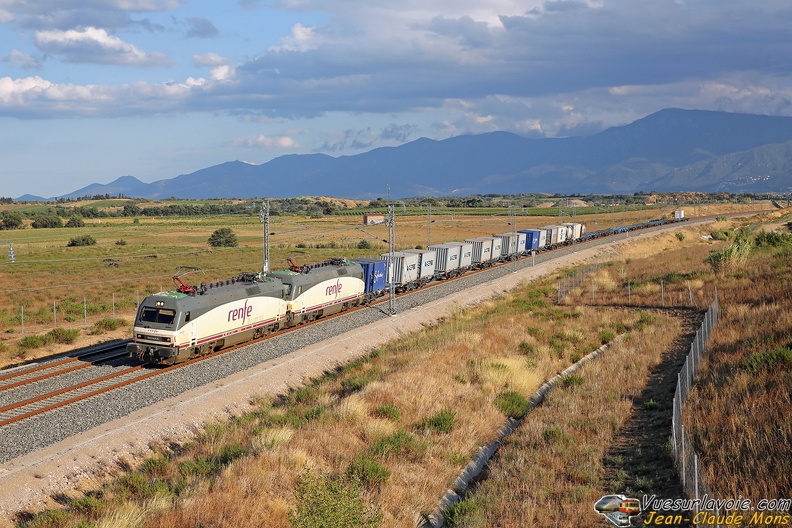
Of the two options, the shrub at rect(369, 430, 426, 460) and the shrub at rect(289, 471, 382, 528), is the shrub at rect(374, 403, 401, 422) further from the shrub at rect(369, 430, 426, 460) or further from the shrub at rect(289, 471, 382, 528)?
the shrub at rect(289, 471, 382, 528)

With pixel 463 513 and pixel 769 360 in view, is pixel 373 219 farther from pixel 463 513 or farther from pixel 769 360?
pixel 463 513

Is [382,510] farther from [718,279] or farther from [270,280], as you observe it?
[718,279]

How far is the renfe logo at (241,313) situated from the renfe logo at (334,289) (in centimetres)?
822

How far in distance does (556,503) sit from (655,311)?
2789 cm

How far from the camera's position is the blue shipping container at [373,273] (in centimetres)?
4731

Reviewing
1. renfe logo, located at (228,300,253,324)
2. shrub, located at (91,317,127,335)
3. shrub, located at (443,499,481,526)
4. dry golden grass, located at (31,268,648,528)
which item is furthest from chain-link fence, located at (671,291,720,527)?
shrub, located at (91,317,127,335)

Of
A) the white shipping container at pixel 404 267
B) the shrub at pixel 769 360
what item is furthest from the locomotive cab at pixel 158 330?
the white shipping container at pixel 404 267

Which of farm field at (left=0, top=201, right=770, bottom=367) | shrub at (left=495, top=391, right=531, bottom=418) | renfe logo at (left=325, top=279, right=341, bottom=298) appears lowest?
farm field at (left=0, top=201, right=770, bottom=367)

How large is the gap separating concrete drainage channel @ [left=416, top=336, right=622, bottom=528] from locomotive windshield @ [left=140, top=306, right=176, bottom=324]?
1532cm

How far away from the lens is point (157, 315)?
29.8 meters

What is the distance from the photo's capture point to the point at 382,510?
47.9 ft

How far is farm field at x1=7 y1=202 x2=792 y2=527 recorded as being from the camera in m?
14.2

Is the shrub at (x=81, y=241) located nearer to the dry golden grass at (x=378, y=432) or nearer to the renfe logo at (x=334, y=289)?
the renfe logo at (x=334, y=289)

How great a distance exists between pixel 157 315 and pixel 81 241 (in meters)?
81.7
